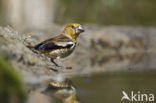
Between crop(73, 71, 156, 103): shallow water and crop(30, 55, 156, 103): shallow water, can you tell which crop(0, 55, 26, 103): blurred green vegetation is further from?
crop(73, 71, 156, 103): shallow water

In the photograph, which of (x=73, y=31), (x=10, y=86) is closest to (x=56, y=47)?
(x=73, y=31)

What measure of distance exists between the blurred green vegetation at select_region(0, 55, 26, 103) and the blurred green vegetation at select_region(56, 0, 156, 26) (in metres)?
12.3

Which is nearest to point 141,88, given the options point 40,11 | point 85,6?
point 40,11

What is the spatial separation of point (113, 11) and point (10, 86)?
13.9 meters

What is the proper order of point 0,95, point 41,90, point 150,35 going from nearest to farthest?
point 0,95 < point 41,90 < point 150,35

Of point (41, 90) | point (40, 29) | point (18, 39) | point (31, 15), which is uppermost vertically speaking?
point (31, 15)

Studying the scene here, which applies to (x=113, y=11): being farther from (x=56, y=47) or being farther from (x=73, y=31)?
(x=56, y=47)

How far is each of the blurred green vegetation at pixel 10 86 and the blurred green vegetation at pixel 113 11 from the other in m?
12.3

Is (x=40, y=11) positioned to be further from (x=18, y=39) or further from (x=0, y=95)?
(x=0, y=95)

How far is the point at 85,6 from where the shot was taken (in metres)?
18.1

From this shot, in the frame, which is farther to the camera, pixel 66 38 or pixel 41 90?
pixel 66 38

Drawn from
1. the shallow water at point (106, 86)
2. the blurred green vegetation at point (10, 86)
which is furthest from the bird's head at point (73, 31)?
the blurred green vegetation at point (10, 86)

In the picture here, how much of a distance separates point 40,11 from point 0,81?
1019cm

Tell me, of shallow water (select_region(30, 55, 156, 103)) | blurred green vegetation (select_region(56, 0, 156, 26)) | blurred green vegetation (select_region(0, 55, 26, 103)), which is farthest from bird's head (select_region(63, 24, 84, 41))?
blurred green vegetation (select_region(56, 0, 156, 26))
